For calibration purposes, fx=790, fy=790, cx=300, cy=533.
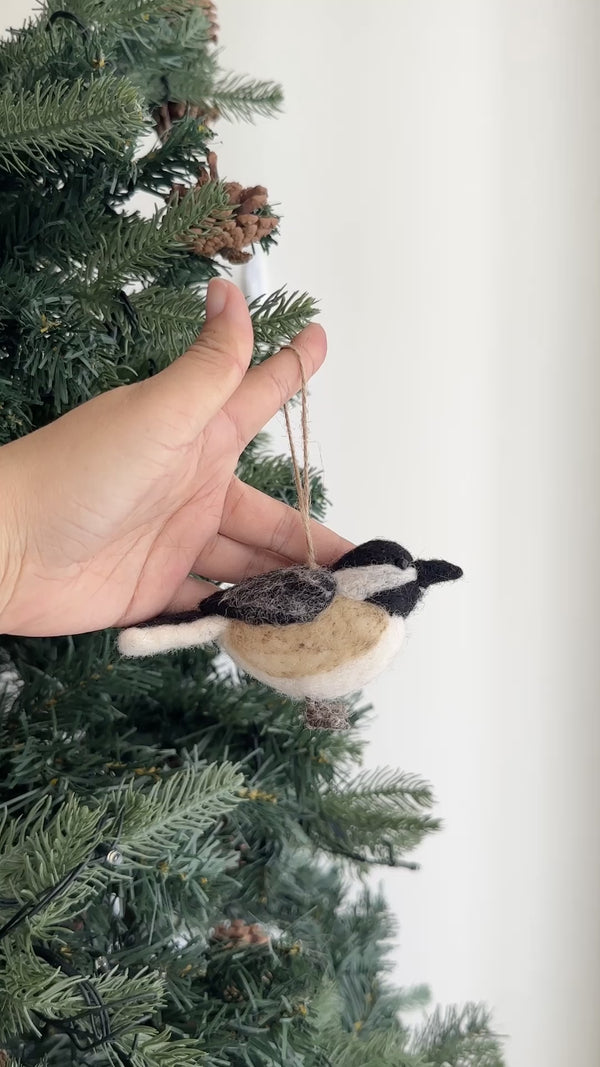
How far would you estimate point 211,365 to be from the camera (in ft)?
1.27

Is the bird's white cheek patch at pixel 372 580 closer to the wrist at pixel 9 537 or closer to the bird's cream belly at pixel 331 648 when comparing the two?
the bird's cream belly at pixel 331 648

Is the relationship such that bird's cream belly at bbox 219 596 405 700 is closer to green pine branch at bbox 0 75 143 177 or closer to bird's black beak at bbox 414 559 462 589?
bird's black beak at bbox 414 559 462 589

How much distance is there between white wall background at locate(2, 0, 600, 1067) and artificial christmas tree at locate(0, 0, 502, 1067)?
38 cm

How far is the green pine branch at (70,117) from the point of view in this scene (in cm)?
38

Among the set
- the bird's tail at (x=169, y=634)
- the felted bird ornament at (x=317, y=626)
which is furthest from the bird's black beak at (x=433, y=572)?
the bird's tail at (x=169, y=634)

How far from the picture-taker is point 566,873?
3.15 ft

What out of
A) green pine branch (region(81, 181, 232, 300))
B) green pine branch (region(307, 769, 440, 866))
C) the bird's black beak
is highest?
green pine branch (region(81, 181, 232, 300))

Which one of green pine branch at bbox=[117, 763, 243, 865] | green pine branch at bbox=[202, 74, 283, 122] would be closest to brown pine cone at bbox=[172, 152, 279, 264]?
green pine branch at bbox=[202, 74, 283, 122]

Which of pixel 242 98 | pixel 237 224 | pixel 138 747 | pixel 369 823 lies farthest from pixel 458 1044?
pixel 242 98

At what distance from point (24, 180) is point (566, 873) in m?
0.93

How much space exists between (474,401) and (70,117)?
2.13 ft

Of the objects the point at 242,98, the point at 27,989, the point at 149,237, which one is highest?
the point at 242,98

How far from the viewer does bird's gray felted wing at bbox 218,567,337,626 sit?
1.33ft

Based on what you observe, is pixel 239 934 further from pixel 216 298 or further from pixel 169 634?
pixel 216 298
